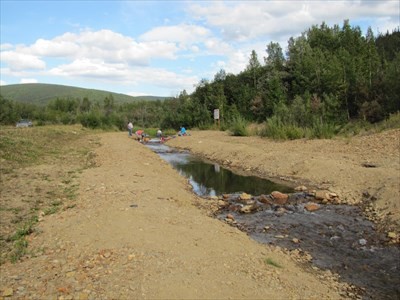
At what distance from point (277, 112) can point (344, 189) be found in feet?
62.0

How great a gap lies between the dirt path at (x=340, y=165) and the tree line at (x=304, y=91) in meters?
3.84

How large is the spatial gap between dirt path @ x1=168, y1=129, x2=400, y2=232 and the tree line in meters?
3.84

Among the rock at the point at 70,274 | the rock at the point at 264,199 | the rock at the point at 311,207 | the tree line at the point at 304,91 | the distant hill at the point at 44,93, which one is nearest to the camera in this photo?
the rock at the point at 70,274

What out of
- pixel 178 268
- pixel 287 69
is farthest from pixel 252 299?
pixel 287 69

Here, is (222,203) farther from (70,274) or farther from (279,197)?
(70,274)

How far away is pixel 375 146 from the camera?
17531 mm

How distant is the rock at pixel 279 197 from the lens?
39.1 ft

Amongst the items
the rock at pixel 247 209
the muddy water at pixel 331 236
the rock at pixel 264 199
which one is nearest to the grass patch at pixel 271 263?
the muddy water at pixel 331 236

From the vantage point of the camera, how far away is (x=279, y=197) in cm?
1220

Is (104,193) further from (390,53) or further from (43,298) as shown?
(390,53)

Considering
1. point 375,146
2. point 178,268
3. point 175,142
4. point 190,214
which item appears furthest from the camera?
point 175,142

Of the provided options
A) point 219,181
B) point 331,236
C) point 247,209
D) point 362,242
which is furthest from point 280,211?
point 219,181

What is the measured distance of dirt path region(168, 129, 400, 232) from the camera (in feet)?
36.6

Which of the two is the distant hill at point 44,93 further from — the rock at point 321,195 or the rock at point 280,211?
the rock at point 280,211
